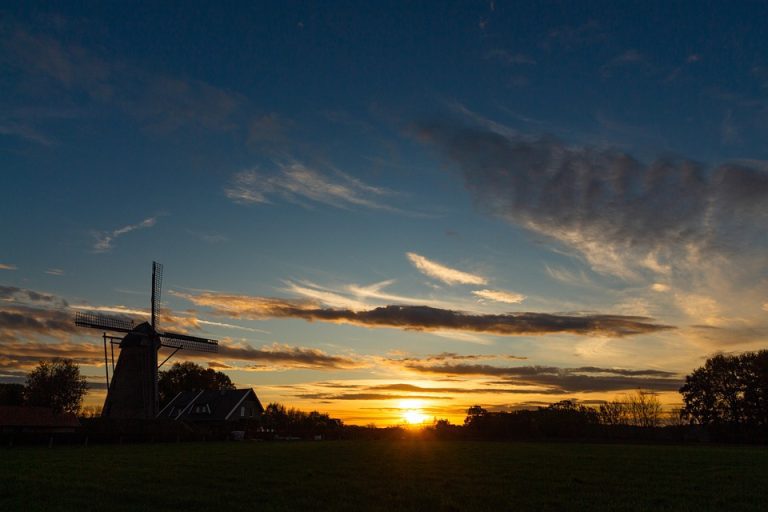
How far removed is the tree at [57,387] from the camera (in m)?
102

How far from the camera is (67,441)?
48688 millimetres

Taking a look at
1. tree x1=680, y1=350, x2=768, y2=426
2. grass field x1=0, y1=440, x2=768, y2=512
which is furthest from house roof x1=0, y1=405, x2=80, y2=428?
tree x1=680, y1=350, x2=768, y2=426

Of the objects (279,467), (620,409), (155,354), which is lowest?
(620,409)

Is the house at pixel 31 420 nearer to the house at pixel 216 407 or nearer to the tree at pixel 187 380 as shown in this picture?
the house at pixel 216 407

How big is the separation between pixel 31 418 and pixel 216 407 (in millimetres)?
28406

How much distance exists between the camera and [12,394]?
102 meters

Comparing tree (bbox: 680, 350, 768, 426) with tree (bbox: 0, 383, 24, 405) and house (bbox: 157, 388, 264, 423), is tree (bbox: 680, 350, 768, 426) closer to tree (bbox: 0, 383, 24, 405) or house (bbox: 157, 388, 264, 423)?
house (bbox: 157, 388, 264, 423)

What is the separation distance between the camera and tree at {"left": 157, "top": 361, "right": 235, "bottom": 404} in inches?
4638

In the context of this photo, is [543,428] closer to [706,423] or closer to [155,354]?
[706,423]

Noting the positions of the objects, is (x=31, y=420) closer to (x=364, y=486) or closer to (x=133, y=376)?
(x=133, y=376)

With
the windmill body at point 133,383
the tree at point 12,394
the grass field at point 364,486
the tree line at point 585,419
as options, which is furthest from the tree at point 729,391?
the tree at point 12,394

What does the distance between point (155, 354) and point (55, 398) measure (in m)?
50.2

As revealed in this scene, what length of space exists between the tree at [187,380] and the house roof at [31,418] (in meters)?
45.5

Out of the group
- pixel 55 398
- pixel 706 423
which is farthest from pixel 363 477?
pixel 55 398
